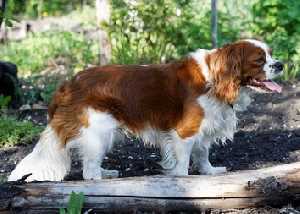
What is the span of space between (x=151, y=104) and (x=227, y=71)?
0.66 m

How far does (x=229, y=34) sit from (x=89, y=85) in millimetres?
7148

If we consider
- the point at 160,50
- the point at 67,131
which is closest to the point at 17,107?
the point at 160,50

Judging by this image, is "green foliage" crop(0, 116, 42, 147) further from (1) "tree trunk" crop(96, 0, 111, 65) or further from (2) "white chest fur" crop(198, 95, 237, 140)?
(1) "tree trunk" crop(96, 0, 111, 65)

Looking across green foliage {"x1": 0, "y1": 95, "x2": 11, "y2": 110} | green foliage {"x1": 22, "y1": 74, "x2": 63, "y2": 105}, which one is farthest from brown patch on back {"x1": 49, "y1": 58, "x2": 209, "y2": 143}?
A: green foliage {"x1": 22, "y1": 74, "x2": 63, "y2": 105}

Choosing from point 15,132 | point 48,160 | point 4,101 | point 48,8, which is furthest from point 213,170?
point 48,8

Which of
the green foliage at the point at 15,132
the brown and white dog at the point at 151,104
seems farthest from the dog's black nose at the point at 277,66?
the green foliage at the point at 15,132

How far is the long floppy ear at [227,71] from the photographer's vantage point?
5.27 m

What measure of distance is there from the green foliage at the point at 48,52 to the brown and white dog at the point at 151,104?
21.6 ft

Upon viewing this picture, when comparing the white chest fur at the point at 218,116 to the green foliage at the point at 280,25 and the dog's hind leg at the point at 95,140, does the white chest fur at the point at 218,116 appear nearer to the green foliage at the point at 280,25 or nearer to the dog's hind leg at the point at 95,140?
the dog's hind leg at the point at 95,140

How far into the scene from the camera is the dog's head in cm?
527

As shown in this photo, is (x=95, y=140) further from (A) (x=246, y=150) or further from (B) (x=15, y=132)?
(B) (x=15, y=132)

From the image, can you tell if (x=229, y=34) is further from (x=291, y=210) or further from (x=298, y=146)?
(x=291, y=210)

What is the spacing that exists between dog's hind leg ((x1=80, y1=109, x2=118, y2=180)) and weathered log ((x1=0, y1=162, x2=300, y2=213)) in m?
→ 0.85

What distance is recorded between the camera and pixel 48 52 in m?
13.4
